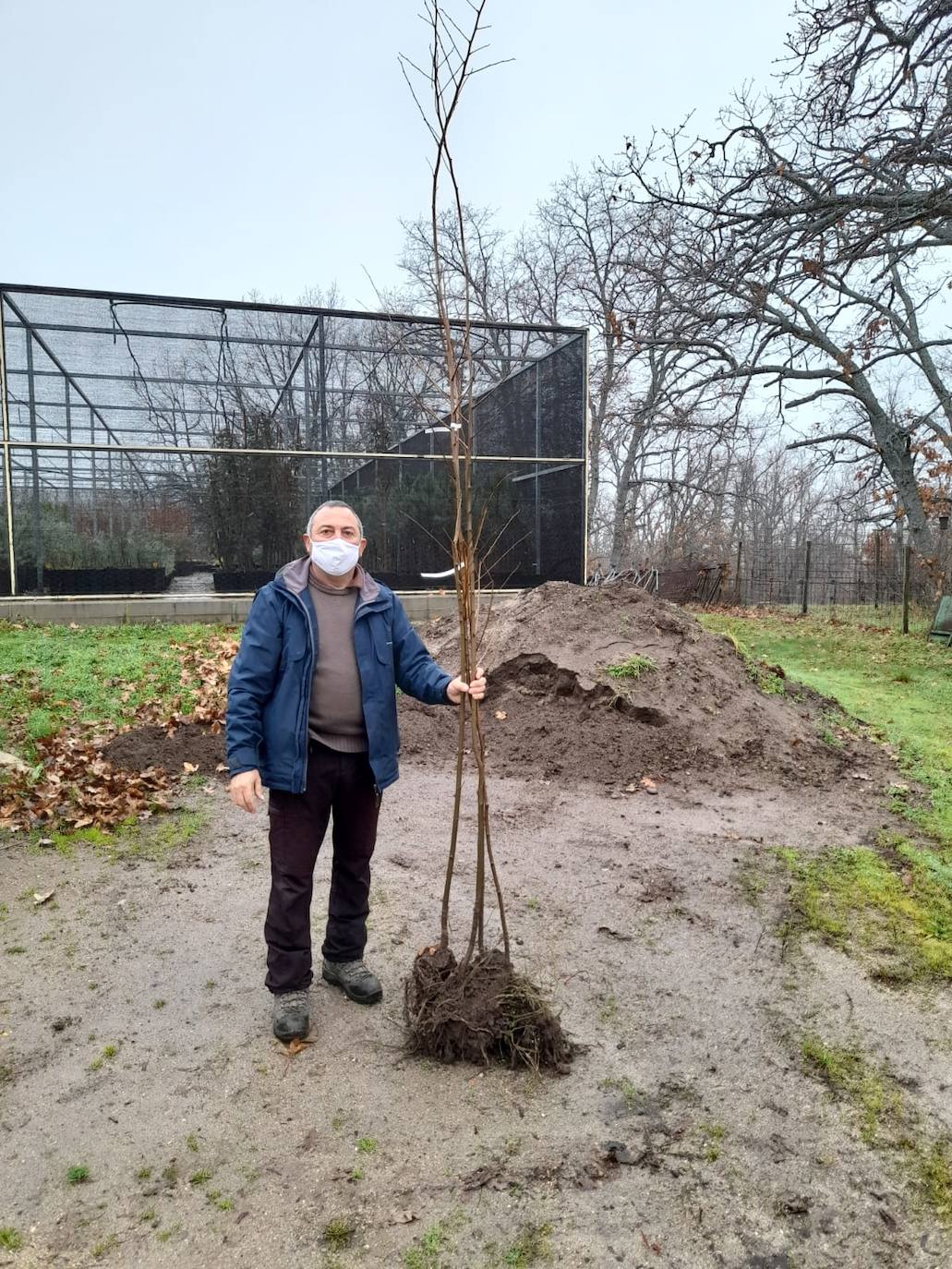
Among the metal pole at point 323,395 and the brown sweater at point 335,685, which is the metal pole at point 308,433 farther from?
the brown sweater at point 335,685

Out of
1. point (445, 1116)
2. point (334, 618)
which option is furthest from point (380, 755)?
point (445, 1116)

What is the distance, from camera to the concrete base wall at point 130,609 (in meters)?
13.3

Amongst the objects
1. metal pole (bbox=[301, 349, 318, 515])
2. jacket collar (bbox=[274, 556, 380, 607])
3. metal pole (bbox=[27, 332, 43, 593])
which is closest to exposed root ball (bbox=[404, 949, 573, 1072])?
jacket collar (bbox=[274, 556, 380, 607])

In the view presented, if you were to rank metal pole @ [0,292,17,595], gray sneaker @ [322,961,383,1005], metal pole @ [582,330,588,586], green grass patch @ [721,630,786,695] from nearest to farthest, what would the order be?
gray sneaker @ [322,961,383,1005], green grass patch @ [721,630,786,695], metal pole @ [0,292,17,595], metal pole @ [582,330,588,586]

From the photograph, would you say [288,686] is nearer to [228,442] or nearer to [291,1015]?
[291,1015]

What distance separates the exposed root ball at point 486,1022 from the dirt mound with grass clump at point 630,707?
340 centimetres

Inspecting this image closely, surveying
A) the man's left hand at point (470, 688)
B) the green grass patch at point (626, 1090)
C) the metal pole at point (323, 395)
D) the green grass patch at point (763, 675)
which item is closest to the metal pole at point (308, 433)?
the metal pole at point (323, 395)

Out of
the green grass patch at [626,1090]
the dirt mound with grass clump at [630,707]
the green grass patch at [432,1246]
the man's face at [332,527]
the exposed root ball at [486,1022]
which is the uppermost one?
the man's face at [332,527]

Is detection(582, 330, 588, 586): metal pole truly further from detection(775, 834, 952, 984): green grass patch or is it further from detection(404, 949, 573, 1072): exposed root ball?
detection(404, 949, 573, 1072): exposed root ball

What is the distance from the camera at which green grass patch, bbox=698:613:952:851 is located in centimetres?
648

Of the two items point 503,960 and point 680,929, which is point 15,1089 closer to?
point 503,960

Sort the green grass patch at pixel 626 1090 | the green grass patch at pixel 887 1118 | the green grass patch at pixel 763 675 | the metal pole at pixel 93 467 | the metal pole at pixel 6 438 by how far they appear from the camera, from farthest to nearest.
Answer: the metal pole at pixel 93 467, the metal pole at pixel 6 438, the green grass patch at pixel 763 675, the green grass patch at pixel 626 1090, the green grass patch at pixel 887 1118

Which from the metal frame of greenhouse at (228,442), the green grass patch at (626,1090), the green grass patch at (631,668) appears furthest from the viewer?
the metal frame of greenhouse at (228,442)

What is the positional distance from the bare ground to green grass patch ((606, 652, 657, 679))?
115 inches
